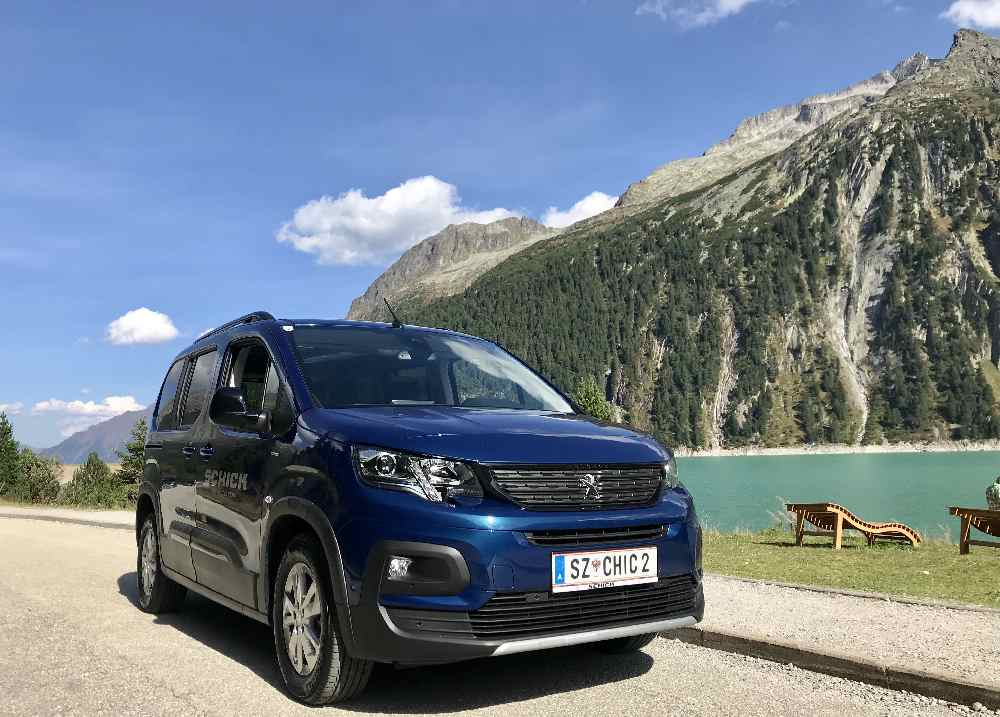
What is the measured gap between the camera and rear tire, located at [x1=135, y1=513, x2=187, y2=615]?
728cm

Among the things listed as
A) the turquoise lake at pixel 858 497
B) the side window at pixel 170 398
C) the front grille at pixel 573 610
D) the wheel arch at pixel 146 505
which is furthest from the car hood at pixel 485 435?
the turquoise lake at pixel 858 497

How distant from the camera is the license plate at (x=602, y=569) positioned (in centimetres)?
418

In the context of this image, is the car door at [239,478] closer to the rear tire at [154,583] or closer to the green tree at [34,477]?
the rear tire at [154,583]

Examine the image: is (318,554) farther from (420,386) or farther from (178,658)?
(178,658)

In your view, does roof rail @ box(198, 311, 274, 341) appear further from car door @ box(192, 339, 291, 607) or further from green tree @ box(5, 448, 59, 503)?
green tree @ box(5, 448, 59, 503)

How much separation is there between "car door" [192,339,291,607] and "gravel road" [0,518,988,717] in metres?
0.56

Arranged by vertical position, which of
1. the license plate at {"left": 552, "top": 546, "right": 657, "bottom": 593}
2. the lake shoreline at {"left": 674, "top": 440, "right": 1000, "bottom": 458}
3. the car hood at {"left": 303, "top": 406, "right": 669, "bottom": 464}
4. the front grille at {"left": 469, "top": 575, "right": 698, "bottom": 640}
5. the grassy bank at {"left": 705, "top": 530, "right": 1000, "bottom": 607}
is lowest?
the lake shoreline at {"left": 674, "top": 440, "right": 1000, "bottom": 458}

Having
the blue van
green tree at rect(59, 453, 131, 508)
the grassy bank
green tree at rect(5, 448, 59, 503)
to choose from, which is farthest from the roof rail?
green tree at rect(5, 448, 59, 503)

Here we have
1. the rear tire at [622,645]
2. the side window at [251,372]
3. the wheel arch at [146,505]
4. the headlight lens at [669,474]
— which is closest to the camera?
the headlight lens at [669,474]

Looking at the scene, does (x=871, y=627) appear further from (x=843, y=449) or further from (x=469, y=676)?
(x=843, y=449)

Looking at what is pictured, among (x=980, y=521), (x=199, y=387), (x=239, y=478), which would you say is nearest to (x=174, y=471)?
(x=199, y=387)

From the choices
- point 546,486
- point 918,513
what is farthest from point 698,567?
point 918,513

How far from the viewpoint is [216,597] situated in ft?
18.8

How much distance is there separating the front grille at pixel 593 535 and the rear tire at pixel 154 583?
4.21 metres
